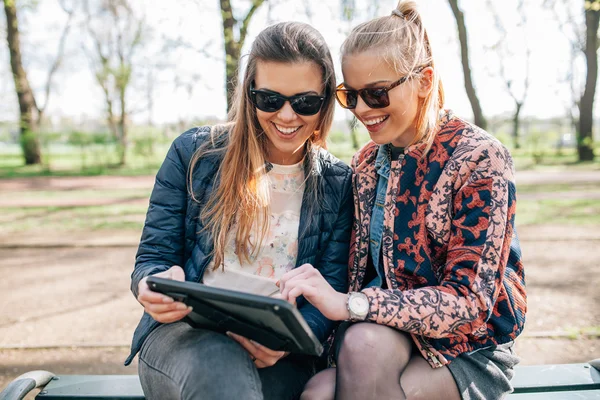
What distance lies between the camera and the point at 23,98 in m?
18.8

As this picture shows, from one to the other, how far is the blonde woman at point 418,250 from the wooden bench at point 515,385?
36 cm

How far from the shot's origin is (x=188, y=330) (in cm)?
178

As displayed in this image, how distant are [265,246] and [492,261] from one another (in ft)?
2.87

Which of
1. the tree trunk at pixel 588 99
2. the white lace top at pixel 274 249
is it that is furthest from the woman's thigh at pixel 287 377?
the tree trunk at pixel 588 99

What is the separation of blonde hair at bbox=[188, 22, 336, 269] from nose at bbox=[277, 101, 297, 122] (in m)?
0.15

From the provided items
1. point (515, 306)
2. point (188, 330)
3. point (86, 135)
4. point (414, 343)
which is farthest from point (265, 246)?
point (86, 135)

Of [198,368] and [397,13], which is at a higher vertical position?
[397,13]

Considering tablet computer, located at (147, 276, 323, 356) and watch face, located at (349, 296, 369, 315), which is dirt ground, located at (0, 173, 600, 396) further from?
watch face, located at (349, 296, 369, 315)

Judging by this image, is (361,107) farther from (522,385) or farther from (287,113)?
(522,385)

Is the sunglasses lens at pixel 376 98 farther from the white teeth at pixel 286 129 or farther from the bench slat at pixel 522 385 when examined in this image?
the bench slat at pixel 522 385

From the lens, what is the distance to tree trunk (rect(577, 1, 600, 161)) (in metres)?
17.0

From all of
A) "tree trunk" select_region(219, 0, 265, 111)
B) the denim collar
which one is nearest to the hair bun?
the denim collar

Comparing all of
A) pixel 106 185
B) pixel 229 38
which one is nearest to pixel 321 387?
pixel 229 38

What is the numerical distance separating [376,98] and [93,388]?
1.68 meters
